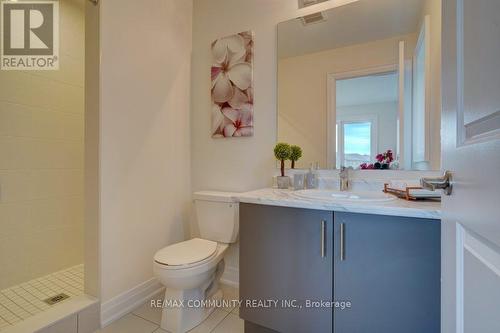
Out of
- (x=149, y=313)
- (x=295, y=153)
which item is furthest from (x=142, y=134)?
(x=149, y=313)

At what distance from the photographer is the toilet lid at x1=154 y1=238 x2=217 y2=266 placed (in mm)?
1438

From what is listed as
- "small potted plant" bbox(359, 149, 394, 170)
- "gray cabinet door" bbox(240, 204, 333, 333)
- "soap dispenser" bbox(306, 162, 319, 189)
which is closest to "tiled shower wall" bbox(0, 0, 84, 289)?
"gray cabinet door" bbox(240, 204, 333, 333)

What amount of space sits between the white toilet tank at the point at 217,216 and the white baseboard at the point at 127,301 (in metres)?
0.54

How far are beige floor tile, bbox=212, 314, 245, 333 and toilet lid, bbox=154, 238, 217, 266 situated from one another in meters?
0.46

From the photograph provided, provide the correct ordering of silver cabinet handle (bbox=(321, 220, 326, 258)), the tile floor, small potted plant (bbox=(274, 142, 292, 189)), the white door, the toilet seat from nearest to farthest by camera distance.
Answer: the white door < silver cabinet handle (bbox=(321, 220, 326, 258)) < the toilet seat < the tile floor < small potted plant (bbox=(274, 142, 292, 189))

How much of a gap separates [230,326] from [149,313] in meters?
0.57

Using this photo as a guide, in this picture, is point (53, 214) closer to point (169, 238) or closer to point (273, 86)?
point (169, 238)

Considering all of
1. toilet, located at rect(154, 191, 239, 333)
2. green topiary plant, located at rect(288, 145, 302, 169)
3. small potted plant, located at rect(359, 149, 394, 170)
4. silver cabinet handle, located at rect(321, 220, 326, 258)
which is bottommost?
toilet, located at rect(154, 191, 239, 333)

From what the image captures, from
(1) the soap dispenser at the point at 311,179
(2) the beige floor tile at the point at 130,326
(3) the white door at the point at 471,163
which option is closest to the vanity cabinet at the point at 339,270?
(3) the white door at the point at 471,163

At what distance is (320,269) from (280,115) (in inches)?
44.3

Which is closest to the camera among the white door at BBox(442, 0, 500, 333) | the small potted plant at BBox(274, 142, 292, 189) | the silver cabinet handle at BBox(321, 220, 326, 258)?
the white door at BBox(442, 0, 500, 333)

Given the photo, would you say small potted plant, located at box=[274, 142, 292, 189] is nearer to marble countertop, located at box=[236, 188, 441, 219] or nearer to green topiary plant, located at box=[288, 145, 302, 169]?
green topiary plant, located at box=[288, 145, 302, 169]

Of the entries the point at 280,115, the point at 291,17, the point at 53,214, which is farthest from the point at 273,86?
the point at 53,214

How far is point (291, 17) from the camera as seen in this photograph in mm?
1829
